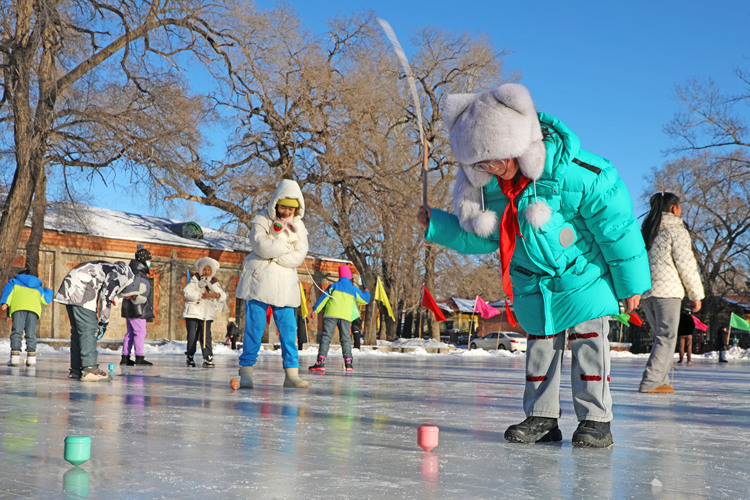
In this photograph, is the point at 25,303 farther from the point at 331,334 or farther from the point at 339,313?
the point at 339,313

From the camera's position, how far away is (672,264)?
24.7ft

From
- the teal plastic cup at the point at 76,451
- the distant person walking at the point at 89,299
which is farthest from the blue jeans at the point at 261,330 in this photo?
the teal plastic cup at the point at 76,451

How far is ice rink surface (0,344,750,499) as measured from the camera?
8.63 feet

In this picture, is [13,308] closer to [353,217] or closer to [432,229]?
[432,229]

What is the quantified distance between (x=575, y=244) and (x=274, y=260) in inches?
156

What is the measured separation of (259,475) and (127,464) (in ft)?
1.94

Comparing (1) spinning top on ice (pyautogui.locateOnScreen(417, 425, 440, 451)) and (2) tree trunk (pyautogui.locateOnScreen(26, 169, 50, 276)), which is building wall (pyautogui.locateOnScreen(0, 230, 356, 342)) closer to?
(2) tree trunk (pyautogui.locateOnScreen(26, 169, 50, 276))

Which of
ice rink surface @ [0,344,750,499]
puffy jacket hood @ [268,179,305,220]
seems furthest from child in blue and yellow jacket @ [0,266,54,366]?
puffy jacket hood @ [268,179,305,220]

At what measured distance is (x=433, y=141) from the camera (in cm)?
3116

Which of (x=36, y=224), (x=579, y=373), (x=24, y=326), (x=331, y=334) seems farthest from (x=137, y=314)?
(x=36, y=224)

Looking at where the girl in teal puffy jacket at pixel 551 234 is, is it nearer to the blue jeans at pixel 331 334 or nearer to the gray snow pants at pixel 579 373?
the gray snow pants at pixel 579 373

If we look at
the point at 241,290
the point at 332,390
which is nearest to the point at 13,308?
the point at 241,290

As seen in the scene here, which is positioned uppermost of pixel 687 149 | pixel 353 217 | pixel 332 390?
pixel 687 149

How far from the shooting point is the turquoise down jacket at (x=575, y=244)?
3.86 metres
